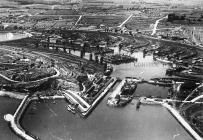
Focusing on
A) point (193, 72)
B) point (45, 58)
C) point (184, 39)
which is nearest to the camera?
point (193, 72)

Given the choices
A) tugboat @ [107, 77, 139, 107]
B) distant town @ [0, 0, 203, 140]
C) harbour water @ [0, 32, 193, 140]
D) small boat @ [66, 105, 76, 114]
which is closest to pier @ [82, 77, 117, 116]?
distant town @ [0, 0, 203, 140]

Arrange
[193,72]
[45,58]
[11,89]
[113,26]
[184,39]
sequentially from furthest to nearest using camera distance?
[113,26], [184,39], [45,58], [193,72], [11,89]

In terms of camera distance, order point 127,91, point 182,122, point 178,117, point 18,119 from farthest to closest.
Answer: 1. point 127,91
2. point 18,119
3. point 178,117
4. point 182,122

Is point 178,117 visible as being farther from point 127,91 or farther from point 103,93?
point 103,93

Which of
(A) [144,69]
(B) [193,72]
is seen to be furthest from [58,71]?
(B) [193,72]

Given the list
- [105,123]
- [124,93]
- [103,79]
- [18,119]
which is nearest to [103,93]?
[124,93]

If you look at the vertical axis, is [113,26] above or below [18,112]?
above

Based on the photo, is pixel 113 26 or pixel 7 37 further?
pixel 113 26

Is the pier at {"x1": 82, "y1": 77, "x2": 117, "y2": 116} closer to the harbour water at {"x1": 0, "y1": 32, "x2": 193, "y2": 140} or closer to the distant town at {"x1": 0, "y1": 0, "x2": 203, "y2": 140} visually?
the distant town at {"x1": 0, "y1": 0, "x2": 203, "y2": 140}

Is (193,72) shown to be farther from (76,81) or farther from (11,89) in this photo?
(11,89)
